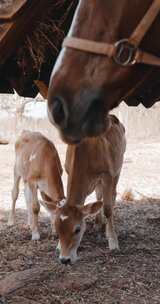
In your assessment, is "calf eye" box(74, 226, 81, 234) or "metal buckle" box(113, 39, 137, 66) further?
"calf eye" box(74, 226, 81, 234)

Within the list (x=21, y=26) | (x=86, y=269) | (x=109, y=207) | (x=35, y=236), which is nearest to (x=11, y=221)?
(x=35, y=236)

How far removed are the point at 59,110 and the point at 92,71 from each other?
0.25 m

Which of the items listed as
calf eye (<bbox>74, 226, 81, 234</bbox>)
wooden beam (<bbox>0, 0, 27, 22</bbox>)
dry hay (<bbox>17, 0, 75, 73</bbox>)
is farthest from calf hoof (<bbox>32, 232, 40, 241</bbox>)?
wooden beam (<bbox>0, 0, 27, 22</bbox>)

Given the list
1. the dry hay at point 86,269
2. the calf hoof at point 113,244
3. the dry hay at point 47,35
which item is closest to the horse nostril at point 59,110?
the dry hay at point 47,35

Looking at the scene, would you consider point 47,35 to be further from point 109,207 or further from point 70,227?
point 109,207

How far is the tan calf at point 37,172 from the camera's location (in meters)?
7.95

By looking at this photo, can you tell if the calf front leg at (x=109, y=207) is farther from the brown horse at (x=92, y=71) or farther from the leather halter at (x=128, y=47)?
the leather halter at (x=128, y=47)

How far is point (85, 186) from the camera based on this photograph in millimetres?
7387

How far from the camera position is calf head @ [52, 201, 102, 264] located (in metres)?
6.52

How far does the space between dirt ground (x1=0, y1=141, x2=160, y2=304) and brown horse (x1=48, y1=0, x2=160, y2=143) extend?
2421 mm

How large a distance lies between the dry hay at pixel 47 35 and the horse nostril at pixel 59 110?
92.2 inches

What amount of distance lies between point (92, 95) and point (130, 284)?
3.07m

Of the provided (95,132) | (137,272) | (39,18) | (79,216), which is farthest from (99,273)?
(95,132)

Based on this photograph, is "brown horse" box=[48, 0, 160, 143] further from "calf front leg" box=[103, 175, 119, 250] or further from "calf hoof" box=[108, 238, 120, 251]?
"calf front leg" box=[103, 175, 119, 250]
